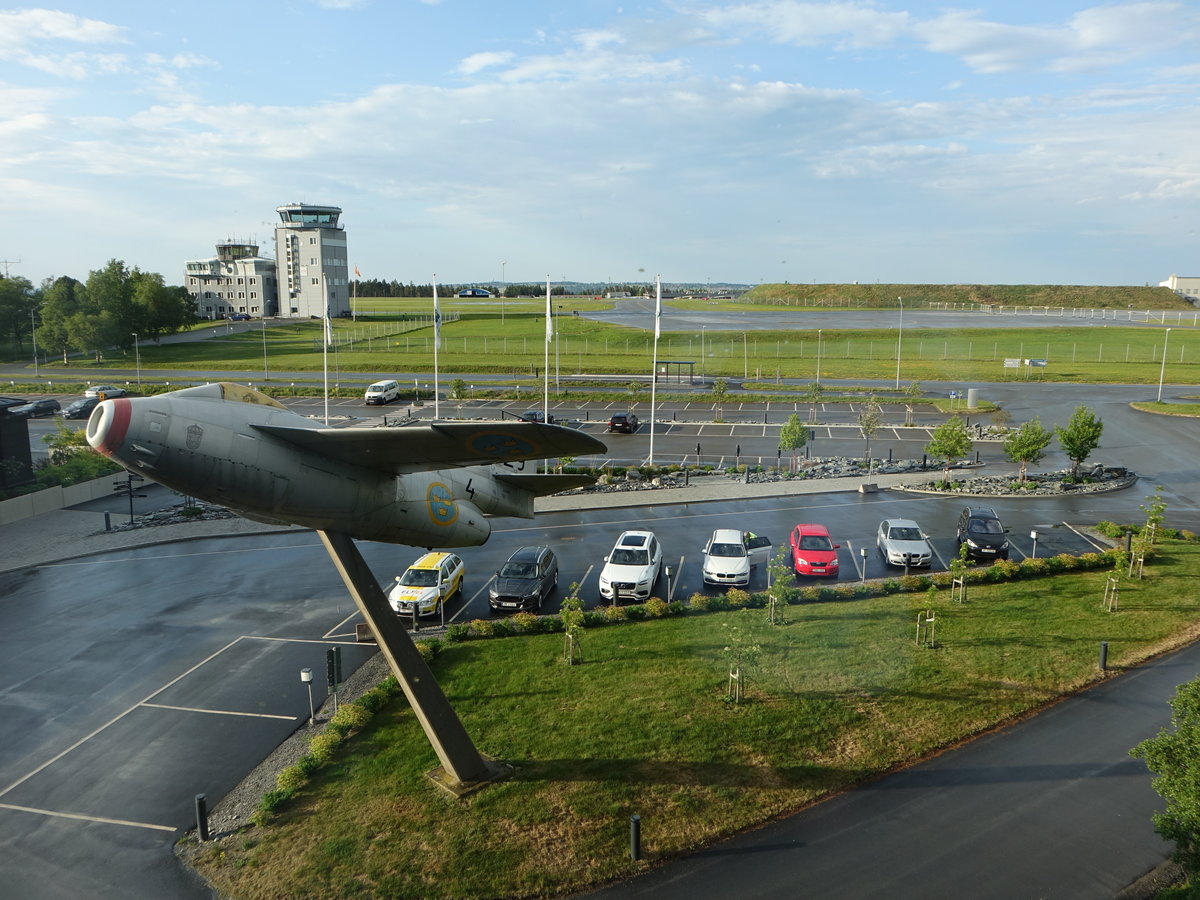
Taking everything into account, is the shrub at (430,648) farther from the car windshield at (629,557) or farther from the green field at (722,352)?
the green field at (722,352)

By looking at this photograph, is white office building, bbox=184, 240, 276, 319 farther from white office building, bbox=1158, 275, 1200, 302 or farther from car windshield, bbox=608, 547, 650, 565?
white office building, bbox=1158, 275, 1200, 302

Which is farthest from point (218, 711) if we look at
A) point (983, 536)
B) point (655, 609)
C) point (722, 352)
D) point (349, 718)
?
point (722, 352)

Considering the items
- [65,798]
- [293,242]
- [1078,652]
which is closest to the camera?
[65,798]

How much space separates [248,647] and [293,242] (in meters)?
109

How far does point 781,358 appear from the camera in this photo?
94.4 m

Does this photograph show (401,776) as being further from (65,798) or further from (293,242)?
(293,242)

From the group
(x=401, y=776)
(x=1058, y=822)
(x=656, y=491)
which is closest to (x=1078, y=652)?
(x=1058, y=822)

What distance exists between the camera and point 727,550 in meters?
23.0

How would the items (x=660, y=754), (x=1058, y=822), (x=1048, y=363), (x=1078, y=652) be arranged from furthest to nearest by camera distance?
1. (x=1048, y=363)
2. (x=1078, y=652)
3. (x=660, y=754)
4. (x=1058, y=822)

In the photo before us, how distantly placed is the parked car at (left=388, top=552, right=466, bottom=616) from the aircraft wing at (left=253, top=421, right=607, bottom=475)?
1054cm

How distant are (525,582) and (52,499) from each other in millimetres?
22952

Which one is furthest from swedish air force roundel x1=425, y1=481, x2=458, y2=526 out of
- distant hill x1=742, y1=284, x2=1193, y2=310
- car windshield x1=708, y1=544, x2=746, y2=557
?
distant hill x1=742, y1=284, x2=1193, y2=310

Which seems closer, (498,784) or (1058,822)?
(1058,822)

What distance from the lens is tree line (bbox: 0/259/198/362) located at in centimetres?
8474
